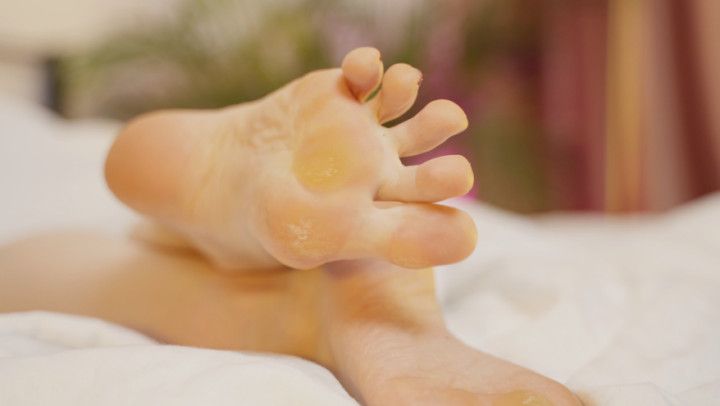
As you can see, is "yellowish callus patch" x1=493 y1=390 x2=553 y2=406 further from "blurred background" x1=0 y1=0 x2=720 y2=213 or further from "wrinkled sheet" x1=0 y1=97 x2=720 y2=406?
"blurred background" x1=0 y1=0 x2=720 y2=213

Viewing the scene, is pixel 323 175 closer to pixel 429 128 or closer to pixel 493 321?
pixel 429 128

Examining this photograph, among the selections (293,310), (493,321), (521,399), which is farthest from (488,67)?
(521,399)

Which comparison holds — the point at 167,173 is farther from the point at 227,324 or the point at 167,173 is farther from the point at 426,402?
the point at 426,402

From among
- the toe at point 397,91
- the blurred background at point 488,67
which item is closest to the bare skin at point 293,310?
the toe at point 397,91

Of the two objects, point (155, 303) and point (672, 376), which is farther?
point (155, 303)

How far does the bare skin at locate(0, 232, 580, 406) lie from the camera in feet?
1.36

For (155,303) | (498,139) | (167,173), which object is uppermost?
(167,173)

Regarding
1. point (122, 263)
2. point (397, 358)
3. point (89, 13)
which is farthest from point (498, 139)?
point (397, 358)

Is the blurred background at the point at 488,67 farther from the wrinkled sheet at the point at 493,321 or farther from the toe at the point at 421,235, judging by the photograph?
the toe at the point at 421,235

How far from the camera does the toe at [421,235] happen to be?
434 millimetres

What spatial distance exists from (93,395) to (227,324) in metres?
0.18

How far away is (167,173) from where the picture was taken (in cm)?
54

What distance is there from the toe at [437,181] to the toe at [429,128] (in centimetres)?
2

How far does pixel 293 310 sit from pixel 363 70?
194 mm
